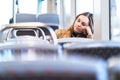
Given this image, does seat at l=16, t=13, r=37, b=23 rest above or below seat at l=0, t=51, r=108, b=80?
above

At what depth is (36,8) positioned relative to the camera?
9500mm

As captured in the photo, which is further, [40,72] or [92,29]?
[92,29]

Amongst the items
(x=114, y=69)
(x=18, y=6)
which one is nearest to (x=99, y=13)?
(x=114, y=69)

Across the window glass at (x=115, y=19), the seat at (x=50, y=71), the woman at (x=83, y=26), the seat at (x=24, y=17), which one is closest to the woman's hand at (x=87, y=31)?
the woman at (x=83, y=26)

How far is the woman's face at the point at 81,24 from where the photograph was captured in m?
3.24

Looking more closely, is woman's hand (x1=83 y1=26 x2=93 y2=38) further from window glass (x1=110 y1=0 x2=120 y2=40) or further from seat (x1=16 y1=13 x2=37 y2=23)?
seat (x1=16 y1=13 x2=37 y2=23)

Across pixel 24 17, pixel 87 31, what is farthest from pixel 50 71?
pixel 24 17

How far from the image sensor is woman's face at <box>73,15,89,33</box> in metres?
3.24

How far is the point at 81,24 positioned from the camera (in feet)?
10.7

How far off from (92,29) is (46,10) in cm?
632

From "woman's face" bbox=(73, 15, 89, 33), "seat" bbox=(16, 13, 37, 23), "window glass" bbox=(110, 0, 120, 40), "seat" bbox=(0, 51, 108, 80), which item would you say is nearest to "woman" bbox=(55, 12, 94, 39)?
"woman's face" bbox=(73, 15, 89, 33)

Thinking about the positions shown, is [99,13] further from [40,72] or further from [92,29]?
[40,72]

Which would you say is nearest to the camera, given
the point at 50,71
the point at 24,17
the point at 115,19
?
the point at 50,71

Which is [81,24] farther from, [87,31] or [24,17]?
[24,17]
